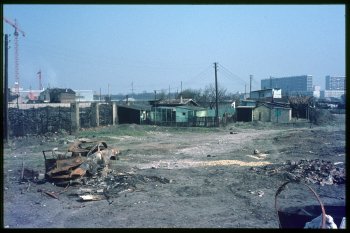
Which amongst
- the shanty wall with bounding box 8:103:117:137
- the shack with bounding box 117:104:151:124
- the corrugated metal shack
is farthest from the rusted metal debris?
the corrugated metal shack

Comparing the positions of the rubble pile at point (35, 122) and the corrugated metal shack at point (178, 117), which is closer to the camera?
the rubble pile at point (35, 122)

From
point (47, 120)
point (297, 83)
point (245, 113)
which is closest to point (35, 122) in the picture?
point (47, 120)

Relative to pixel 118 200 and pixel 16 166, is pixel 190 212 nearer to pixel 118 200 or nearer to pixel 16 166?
pixel 118 200

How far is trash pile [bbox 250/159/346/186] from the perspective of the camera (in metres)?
12.4

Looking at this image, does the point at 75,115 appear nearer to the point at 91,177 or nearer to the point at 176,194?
the point at 91,177

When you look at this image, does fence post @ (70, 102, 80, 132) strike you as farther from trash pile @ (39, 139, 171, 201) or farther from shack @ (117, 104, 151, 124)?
trash pile @ (39, 139, 171, 201)

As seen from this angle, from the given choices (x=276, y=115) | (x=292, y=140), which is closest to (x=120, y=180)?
(x=292, y=140)

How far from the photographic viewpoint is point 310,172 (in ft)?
43.4

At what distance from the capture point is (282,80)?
148 meters

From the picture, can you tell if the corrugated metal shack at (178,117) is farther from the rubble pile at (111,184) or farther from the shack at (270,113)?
the rubble pile at (111,184)

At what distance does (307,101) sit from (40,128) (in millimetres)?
37919

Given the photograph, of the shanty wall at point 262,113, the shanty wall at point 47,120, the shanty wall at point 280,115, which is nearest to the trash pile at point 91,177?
the shanty wall at point 47,120

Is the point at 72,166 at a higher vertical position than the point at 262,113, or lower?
lower

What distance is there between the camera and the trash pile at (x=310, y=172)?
40.6ft
